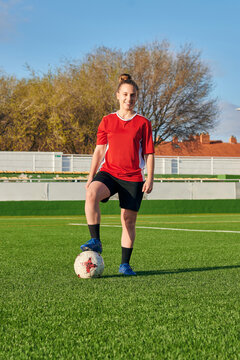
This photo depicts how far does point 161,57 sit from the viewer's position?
52.5 metres

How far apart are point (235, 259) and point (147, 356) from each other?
176 inches

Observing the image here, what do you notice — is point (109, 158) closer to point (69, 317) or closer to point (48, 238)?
point (69, 317)

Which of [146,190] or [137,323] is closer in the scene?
[137,323]

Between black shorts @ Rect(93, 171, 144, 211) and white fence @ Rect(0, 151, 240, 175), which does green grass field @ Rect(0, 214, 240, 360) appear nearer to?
black shorts @ Rect(93, 171, 144, 211)

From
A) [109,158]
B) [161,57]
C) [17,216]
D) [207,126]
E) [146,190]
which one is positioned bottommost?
[17,216]

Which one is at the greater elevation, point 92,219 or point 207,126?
point 207,126

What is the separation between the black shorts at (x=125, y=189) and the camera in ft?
18.0

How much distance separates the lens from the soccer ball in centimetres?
513

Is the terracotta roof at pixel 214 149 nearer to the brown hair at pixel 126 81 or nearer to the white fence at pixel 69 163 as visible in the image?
the white fence at pixel 69 163

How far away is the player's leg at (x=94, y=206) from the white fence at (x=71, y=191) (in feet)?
62.1

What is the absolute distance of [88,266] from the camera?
5.12 m

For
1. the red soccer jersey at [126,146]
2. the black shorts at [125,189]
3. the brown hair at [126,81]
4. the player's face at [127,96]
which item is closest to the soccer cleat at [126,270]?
the black shorts at [125,189]

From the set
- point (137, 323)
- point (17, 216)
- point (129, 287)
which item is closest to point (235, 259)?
point (129, 287)

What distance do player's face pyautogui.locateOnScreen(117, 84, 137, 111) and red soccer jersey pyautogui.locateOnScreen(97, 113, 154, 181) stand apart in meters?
0.13
